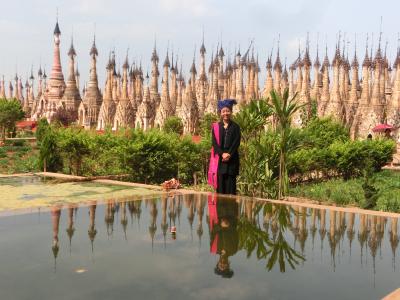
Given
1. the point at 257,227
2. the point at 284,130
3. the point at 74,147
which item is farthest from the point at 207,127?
the point at 257,227

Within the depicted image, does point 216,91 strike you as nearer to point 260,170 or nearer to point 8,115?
point 8,115

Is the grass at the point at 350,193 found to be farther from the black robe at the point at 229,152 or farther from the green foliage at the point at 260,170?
the black robe at the point at 229,152

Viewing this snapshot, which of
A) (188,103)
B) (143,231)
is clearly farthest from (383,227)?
(188,103)

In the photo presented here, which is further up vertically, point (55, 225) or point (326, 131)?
point (326, 131)

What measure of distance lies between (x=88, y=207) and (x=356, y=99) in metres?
32.1

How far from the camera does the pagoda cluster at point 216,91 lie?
3291 cm

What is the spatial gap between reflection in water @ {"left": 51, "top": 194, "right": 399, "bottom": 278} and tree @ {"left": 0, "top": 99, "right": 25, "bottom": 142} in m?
30.0

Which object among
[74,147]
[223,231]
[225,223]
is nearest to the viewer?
[223,231]

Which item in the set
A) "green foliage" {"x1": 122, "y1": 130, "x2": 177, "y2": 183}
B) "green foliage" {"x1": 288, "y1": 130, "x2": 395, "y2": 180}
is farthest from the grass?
"green foliage" {"x1": 122, "y1": 130, "x2": 177, "y2": 183}

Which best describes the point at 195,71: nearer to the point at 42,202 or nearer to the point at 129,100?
the point at 129,100

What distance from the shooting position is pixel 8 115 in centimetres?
3434

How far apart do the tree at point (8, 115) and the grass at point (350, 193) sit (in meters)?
26.3

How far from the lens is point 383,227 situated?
5.70 meters

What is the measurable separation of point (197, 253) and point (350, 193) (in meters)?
9.11
